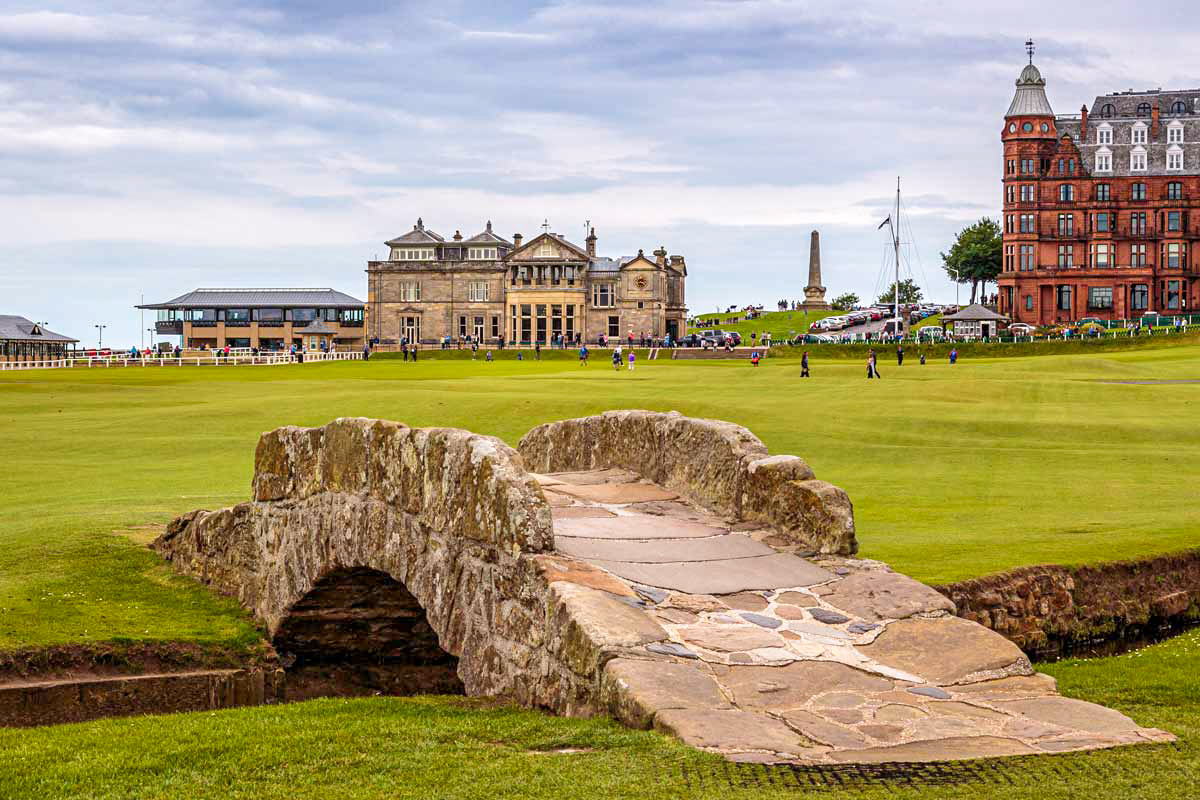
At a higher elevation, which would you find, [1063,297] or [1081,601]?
[1063,297]

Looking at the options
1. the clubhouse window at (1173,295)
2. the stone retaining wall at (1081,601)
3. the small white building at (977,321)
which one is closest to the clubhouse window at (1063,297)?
the clubhouse window at (1173,295)

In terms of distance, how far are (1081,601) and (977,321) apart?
3822 inches

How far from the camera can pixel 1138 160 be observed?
120 m

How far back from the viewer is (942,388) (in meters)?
50.5

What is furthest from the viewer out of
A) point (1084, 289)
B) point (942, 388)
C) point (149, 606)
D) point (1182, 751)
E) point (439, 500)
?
point (1084, 289)

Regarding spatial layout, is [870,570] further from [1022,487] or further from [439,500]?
[1022,487]

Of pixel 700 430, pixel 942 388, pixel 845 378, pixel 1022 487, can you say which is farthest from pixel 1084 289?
pixel 700 430

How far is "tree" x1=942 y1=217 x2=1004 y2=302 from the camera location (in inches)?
6004

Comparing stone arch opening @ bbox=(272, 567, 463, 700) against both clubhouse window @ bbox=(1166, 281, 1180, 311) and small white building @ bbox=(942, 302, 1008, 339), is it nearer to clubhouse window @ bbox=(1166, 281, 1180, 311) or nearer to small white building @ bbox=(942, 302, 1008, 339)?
small white building @ bbox=(942, 302, 1008, 339)

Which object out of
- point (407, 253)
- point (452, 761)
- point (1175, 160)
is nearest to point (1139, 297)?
point (1175, 160)

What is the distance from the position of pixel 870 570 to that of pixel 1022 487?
48.5ft

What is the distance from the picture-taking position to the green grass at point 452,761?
7.57m

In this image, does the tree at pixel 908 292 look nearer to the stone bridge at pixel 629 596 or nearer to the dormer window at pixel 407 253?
the dormer window at pixel 407 253

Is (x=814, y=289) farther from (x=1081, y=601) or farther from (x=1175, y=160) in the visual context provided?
(x=1081, y=601)
